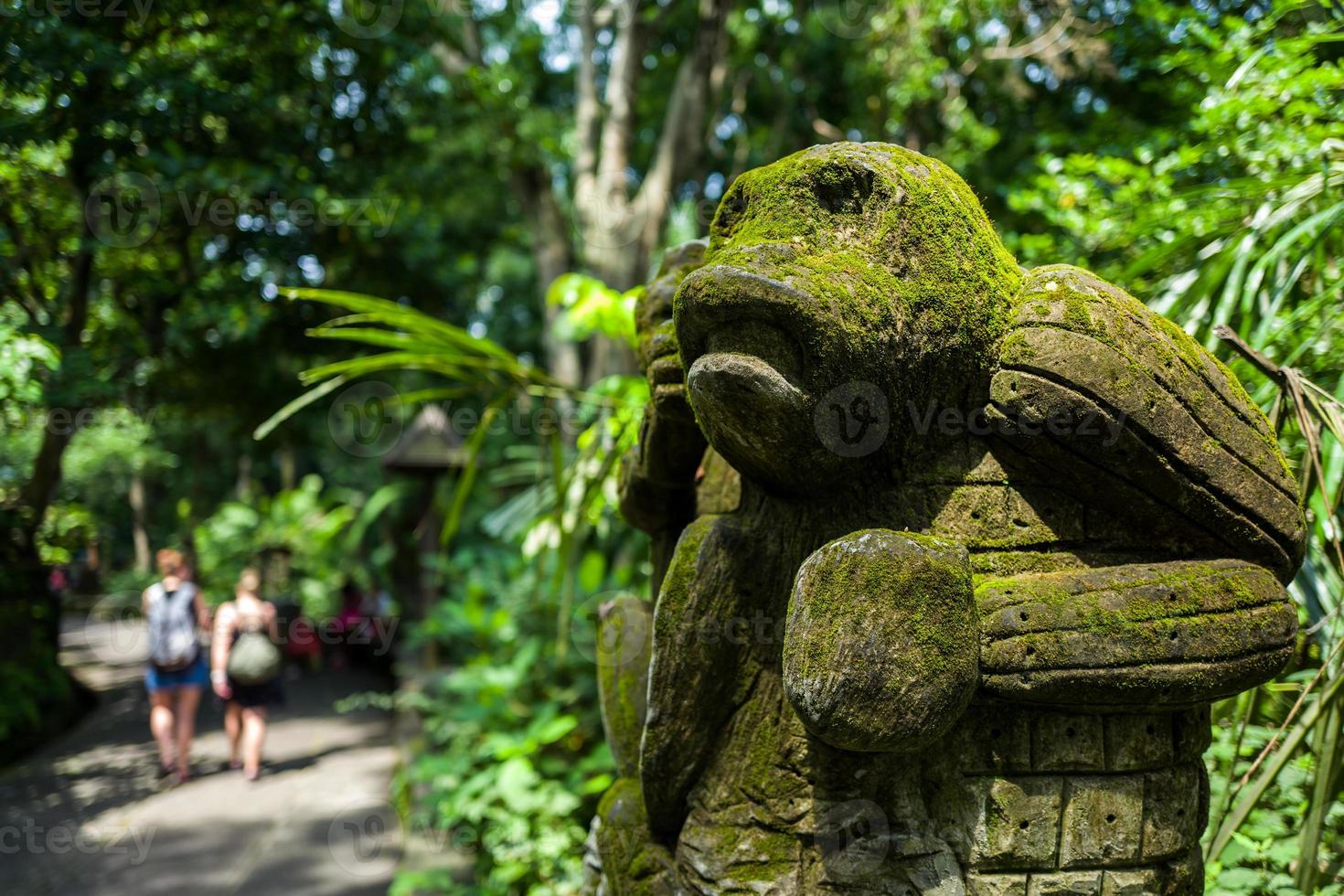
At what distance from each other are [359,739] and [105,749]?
6.00ft

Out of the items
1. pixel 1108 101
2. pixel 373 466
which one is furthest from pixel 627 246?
pixel 373 466

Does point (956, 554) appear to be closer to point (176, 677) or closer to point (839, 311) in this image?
point (839, 311)

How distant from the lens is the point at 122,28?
5699 millimetres

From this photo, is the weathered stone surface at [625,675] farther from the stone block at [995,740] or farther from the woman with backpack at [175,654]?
the woman with backpack at [175,654]

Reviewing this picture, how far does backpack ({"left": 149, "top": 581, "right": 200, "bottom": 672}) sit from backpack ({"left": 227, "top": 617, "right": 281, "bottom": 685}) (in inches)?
10.8

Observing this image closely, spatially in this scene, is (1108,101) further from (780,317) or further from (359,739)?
(359,739)

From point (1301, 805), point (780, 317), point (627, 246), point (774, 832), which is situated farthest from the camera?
point (627, 246)

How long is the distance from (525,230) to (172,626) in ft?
20.0

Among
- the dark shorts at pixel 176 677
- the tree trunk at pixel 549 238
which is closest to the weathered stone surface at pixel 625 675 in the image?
the dark shorts at pixel 176 677

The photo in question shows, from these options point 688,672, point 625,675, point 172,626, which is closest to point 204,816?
point 172,626

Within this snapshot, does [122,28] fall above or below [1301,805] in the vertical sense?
above

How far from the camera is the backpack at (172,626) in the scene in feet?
18.3

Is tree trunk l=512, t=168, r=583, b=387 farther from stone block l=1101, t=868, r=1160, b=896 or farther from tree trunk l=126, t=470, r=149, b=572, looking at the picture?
tree trunk l=126, t=470, r=149, b=572

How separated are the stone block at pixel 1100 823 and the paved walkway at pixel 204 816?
3.92 m
